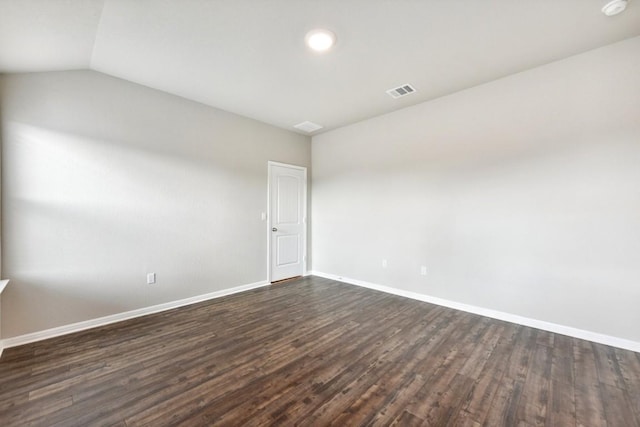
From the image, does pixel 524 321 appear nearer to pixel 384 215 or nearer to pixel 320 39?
pixel 384 215

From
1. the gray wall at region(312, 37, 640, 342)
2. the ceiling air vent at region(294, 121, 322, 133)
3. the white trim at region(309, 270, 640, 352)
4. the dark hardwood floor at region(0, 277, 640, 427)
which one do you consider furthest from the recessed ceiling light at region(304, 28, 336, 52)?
the white trim at region(309, 270, 640, 352)

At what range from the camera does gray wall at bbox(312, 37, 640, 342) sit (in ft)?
8.13

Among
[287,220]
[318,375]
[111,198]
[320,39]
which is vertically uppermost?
[320,39]

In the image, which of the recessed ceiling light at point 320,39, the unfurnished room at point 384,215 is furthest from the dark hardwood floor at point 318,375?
the recessed ceiling light at point 320,39

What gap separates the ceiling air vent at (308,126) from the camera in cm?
460

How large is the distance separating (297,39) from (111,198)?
267cm

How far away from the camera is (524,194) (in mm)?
2941

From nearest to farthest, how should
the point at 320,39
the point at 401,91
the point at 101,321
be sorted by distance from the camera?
the point at 320,39
the point at 101,321
the point at 401,91

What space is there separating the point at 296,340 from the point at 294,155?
134 inches

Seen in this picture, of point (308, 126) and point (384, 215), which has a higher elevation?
point (308, 126)

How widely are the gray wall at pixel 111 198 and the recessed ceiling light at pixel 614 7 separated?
410 centimetres

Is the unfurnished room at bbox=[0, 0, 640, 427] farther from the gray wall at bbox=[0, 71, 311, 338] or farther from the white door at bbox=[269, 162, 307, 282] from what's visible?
the white door at bbox=[269, 162, 307, 282]

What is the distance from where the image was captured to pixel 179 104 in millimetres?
3514

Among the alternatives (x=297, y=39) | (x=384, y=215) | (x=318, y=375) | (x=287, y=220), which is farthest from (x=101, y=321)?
(x=384, y=215)
